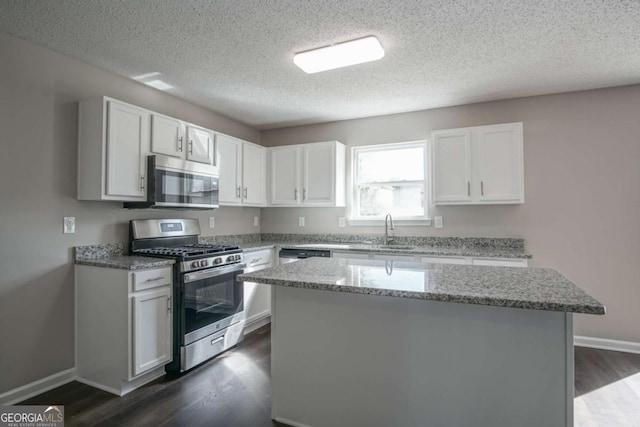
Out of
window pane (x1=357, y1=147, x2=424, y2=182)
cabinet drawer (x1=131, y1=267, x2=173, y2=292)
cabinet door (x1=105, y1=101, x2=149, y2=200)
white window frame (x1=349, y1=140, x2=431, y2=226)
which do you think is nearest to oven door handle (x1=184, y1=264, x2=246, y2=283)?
cabinet drawer (x1=131, y1=267, x2=173, y2=292)

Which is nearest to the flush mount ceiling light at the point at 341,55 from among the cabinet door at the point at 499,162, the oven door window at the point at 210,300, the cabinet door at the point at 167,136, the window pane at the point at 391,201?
the cabinet door at the point at 167,136

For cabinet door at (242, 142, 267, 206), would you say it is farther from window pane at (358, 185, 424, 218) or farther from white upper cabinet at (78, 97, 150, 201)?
white upper cabinet at (78, 97, 150, 201)

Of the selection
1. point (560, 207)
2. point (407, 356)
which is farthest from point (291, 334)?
point (560, 207)

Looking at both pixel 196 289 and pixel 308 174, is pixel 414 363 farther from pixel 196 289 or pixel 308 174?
pixel 308 174

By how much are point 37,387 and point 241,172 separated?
2.55 metres

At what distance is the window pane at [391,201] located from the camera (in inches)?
158

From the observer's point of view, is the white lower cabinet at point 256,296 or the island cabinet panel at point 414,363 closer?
the island cabinet panel at point 414,363

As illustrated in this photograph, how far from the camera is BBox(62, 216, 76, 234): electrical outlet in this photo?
253cm

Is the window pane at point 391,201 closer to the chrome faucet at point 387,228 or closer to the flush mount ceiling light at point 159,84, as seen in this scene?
the chrome faucet at point 387,228

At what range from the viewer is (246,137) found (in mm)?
4555

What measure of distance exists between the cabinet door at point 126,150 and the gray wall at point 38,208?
12.9 inches

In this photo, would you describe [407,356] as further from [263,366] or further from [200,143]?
[200,143]

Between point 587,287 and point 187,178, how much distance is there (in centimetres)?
396

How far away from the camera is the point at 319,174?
4109 mm
